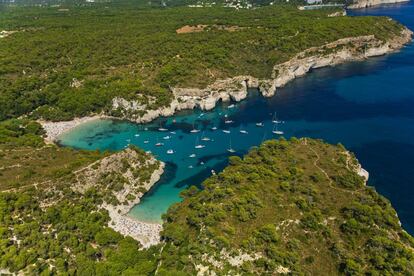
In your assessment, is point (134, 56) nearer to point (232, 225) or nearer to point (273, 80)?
point (273, 80)

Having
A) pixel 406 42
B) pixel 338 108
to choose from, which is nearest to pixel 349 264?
pixel 338 108

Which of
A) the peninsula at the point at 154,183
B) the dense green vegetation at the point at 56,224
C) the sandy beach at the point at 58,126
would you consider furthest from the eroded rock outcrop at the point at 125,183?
the sandy beach at the point at 58,126

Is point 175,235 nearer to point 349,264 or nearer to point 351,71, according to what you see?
point 349,264

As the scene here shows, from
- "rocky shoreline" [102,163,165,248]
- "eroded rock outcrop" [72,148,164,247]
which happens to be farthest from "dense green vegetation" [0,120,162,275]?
"rocky shoreline" [102,163,165,248]

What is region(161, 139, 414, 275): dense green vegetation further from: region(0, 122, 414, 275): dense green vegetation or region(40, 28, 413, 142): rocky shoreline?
region(40, 28, 413, 142): rocky shoreline

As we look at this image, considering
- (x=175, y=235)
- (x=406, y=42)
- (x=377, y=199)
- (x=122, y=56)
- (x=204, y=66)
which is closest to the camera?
(x=175, y=235)

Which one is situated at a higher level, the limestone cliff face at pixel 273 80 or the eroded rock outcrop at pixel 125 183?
the limestone cliff face at pixel 273 80

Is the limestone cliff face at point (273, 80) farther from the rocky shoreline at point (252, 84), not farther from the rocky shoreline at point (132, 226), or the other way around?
the rocky shoreline at point (132, 226)
